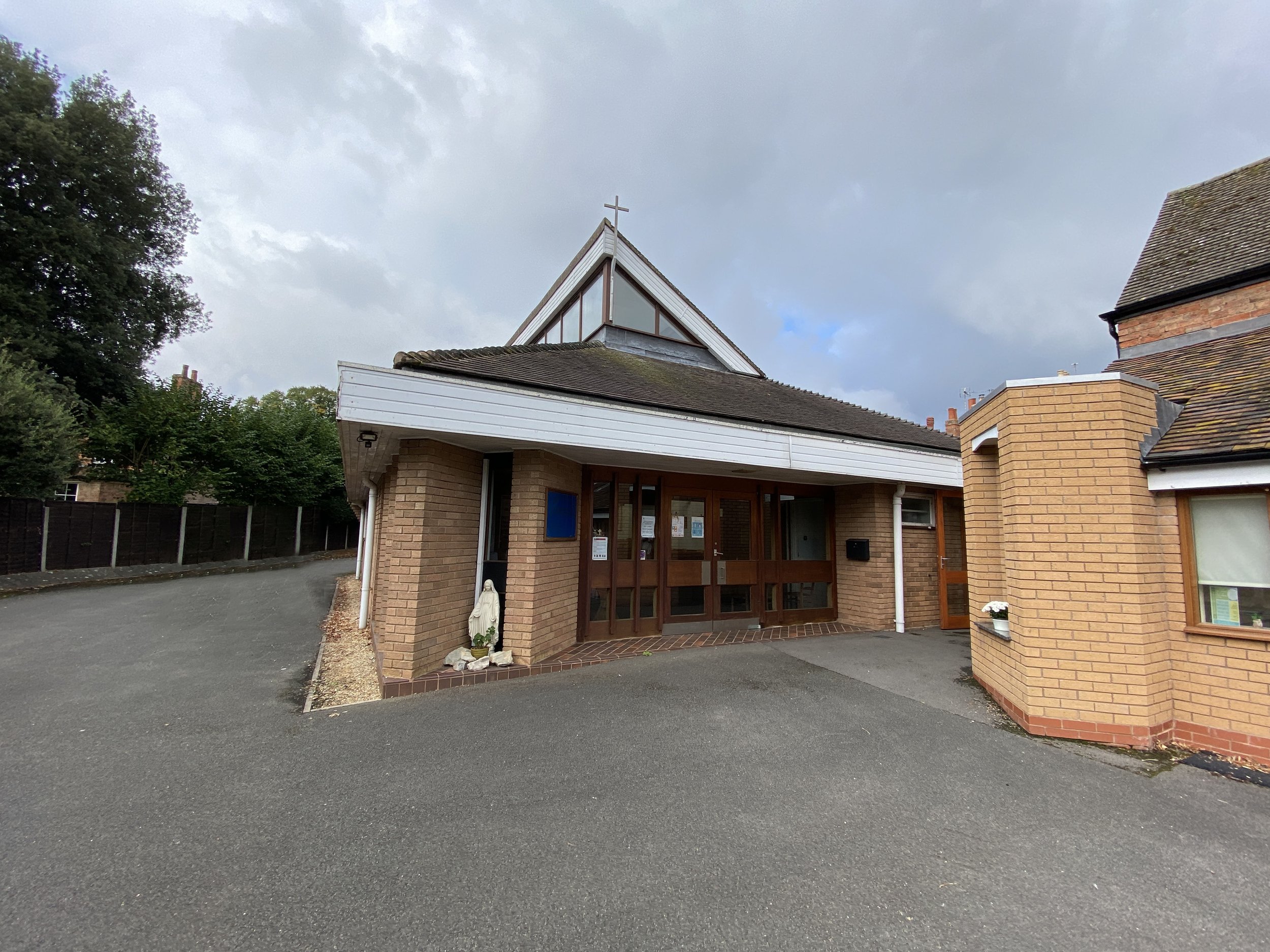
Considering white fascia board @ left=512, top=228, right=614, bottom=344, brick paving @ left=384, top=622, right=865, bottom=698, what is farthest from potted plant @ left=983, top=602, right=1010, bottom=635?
white fascia board @ left=512, top=228, right=614, bottom=344

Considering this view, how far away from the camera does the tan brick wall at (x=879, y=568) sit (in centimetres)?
849

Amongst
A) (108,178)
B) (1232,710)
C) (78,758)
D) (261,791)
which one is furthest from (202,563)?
(1232,710)

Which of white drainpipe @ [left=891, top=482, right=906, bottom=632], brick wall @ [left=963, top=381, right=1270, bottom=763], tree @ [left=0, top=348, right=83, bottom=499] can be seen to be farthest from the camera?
tree @ [left=0, top=348, right=83, bottom=499]

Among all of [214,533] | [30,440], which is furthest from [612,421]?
[214,533]

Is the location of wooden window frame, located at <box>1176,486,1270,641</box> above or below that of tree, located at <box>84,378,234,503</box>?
below

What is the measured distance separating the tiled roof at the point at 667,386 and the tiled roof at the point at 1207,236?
11.6 feet

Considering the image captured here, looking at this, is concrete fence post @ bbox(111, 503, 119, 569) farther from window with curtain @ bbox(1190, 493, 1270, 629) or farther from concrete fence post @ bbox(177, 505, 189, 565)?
window with curtain @ bbox(1190, 493, 1270, 629)

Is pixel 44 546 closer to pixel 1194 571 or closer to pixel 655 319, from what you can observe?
pixel 655 319

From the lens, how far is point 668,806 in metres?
3.12

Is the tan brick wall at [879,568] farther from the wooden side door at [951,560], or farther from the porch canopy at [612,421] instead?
Answer: the porch canopy at [612,421]

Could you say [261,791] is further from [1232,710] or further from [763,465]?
[1232,710]

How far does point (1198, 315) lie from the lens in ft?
22.5

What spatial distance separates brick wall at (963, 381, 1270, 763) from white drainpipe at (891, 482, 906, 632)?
13.3ft

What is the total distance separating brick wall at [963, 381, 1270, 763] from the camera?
3873 millimetres
